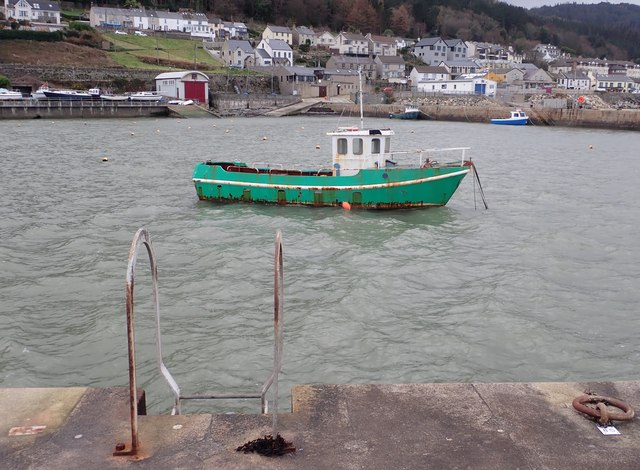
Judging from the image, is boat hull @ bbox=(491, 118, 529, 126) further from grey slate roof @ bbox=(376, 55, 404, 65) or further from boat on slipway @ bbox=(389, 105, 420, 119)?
grey slate roof @ bbox=(376, 55, 404, 65)

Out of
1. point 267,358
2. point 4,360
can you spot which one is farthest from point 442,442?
point 4,360

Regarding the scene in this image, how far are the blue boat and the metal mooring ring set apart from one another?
68620 millimetres

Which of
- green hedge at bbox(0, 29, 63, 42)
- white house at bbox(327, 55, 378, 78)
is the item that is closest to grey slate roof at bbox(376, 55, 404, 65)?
white house at bbox(327, 55, 378, 78)

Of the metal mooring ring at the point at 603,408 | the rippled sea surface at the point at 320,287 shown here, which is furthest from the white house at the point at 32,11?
the metal mooring ring at the point at 603,408

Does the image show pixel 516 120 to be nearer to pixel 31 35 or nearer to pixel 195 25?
pixel 31 35

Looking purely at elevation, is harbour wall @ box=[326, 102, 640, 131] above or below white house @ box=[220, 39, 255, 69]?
below

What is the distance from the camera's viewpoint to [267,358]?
9695mm

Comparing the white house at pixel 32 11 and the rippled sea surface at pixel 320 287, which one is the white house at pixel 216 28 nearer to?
the white house at pixel 32 11

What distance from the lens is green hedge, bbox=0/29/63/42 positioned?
3346 inches

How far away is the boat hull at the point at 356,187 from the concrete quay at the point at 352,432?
14755 millimetres

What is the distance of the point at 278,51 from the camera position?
117m

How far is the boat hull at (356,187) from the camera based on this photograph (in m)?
20.3

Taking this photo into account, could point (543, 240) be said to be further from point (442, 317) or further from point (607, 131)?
point (607, 131)

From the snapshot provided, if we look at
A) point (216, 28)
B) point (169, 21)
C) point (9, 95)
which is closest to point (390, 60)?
point (216, 28)
